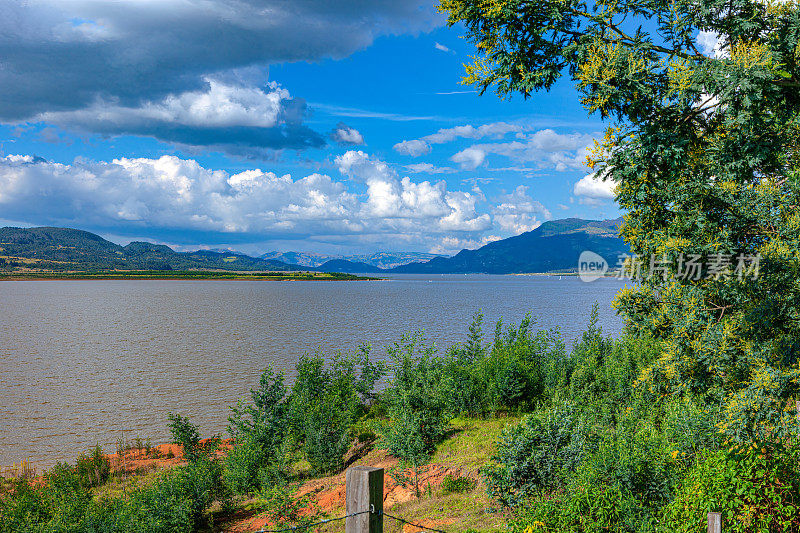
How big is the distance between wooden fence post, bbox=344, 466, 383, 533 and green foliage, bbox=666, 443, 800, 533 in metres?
5.03

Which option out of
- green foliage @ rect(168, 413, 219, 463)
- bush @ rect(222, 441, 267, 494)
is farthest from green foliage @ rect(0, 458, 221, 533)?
green foliage @ rect(168, 413, 219, 463)

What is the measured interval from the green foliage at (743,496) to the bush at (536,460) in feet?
8.73

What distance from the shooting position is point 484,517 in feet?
40.2

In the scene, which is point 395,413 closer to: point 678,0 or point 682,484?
point 682,484

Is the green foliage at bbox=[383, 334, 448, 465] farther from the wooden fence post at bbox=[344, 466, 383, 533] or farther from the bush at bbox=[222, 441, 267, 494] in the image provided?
the wooden fence post at bbox=[344, 466, 383, 533]

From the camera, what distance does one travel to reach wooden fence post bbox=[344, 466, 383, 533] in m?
4.84

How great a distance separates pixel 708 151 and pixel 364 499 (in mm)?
8007

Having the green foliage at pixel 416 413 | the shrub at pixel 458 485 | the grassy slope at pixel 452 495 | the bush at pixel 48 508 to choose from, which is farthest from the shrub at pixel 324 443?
the bush at pixel 48 508

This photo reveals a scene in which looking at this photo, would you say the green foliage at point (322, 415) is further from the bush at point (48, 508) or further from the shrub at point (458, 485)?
the bush at point (48, 508)

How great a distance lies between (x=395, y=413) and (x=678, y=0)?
53.1 feet

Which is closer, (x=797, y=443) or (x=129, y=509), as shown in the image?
(x=797, y=443)

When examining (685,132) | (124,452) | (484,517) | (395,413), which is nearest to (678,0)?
(685,132)

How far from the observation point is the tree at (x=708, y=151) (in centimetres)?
704

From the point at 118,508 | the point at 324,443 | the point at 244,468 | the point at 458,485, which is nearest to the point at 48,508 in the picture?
the point at 118,508
